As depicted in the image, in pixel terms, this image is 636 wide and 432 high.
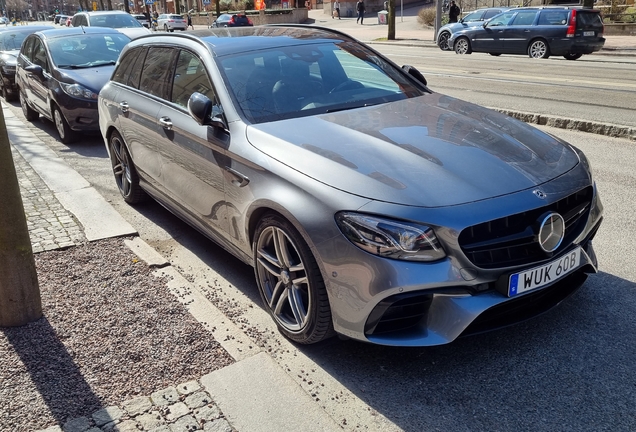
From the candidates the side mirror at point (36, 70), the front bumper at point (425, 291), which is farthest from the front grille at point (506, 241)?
the side mirror at point (36, 70)

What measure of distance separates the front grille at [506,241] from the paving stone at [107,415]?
1.93m

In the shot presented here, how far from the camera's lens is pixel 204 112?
3955 mm

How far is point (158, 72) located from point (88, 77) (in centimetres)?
504

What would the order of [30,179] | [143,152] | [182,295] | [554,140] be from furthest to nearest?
[30,179], [143,152], [182,295], [554,140]

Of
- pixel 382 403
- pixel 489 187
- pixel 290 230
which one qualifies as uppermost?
pixel 489 187

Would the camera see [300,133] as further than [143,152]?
No

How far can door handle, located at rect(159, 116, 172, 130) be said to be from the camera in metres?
4.73

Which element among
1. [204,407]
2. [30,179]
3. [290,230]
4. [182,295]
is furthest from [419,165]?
[30,179]

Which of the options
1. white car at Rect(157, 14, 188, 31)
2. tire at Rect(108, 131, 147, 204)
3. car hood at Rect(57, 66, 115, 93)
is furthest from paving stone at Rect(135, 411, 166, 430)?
white car at Rect(157, 14, 188, 31)

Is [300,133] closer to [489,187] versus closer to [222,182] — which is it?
[222,182]

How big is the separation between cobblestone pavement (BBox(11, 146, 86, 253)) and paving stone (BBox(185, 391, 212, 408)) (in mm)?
2705

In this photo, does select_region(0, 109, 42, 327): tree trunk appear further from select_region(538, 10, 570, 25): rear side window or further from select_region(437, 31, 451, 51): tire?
select_region(437, 31, 451, 51): tire

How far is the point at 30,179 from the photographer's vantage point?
7570mm

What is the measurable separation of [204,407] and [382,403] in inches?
36.0
